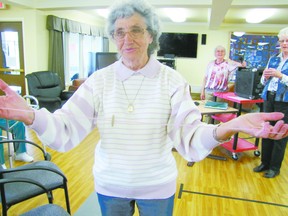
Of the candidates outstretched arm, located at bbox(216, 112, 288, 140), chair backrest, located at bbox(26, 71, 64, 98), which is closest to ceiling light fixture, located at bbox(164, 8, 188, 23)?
chair backrest, located at bbox(26, 71, 64, 98)

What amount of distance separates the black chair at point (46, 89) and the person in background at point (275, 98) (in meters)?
3.03

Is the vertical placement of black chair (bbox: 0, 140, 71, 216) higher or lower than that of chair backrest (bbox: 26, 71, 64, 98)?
lower

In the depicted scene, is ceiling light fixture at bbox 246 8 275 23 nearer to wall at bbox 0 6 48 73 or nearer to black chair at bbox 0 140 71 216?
wall at bbox 0 6 48 73

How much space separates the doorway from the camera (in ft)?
16.7

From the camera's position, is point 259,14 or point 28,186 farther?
point 259,14

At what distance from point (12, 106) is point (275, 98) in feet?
7.52

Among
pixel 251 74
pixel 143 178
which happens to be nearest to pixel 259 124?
pixel 143 178

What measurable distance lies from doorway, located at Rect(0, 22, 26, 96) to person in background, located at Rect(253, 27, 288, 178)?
4.47 m

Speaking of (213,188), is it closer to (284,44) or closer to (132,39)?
(284,44)

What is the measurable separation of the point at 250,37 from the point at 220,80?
4876mm

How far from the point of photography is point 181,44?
7.95m

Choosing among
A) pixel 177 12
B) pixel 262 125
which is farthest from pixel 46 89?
pixel 262 125

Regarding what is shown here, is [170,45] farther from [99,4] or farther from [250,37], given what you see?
[99,4]

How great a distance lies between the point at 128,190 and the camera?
36.4 inches
